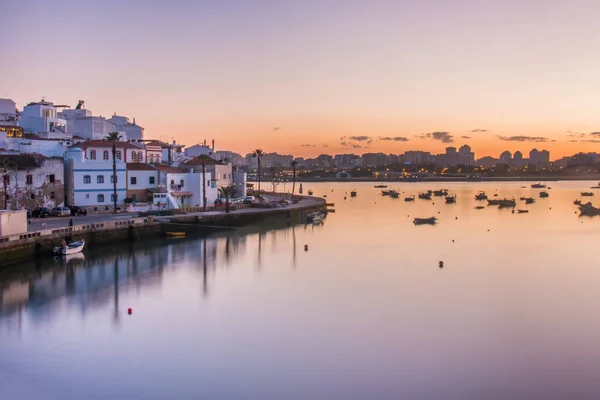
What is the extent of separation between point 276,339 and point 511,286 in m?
11.7

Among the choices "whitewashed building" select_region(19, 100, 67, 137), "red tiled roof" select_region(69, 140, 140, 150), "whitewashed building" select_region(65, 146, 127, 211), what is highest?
"whitewashed building" select_region(19, 100, 67, 137)

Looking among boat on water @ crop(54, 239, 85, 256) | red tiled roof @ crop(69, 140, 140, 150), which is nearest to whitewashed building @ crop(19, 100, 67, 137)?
red tiled roof @ crop(69, 140, 140, 150)

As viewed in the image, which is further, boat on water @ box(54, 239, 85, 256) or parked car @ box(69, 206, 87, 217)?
parked car @ box(69, 206, 87, 217)

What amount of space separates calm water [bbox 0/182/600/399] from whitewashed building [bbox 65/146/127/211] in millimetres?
7801

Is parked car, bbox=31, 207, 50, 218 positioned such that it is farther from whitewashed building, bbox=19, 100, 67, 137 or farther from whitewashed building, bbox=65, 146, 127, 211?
whitewashed building, bbox=19, 100, 67, 137

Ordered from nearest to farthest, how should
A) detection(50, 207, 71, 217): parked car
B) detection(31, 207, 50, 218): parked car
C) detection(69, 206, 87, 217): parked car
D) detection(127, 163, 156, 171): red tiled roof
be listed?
detection(31, 207, 50, 218): parked car < detection(50, 207, 71, 217): parked car < detection(69, 206, 87, 217): parked car < detection(127, 163, 156, 171): red tiled roof

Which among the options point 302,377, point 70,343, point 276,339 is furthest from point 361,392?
point 70,343

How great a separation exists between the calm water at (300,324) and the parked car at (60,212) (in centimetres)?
666

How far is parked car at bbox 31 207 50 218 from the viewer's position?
3209 cm

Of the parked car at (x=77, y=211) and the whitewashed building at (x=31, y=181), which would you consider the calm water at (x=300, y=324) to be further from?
the whitewashed building at (x=31, y=181)

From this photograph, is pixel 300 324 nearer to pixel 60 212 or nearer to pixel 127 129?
pixel 60 212

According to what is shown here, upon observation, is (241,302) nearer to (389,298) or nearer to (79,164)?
(389,298)

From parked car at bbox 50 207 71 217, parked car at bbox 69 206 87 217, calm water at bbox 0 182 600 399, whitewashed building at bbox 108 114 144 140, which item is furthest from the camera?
whitewashed building at bbox 108 114 144 140

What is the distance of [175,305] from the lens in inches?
746
